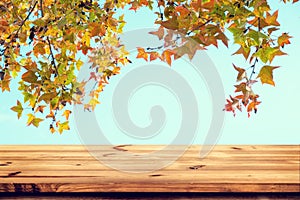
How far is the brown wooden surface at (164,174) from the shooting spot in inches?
80.4

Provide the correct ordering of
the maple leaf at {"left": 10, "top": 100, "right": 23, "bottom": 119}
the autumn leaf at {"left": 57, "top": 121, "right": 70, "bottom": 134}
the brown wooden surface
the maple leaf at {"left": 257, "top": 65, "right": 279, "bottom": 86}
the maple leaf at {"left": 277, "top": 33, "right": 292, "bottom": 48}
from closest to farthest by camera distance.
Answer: the brown wooden surface → the maple leaf at {"left": 257, "top": 65, "right": 279, "bottom": 86} → the maple leaf at {"left": 277, "top": 33, "right": 292, "bottom": 48} → the maple leaf at {"left": 10, "top": 100, "right": 23, "bottom": 119} → the autumn leaf at {"left": 57, "top": 121, "right": 70, "bottom": 134}

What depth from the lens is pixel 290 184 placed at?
204 cm

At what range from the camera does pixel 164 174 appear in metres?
2.28

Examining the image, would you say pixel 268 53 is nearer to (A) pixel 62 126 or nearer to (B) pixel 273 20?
Result: (B) pixel 273 20

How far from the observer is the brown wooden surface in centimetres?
204

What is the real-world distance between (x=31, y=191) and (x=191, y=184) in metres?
0.82

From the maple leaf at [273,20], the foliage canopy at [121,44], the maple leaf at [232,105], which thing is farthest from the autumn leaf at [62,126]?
the maple leaf at [273,20]

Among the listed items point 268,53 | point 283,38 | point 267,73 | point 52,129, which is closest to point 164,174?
point 267,73

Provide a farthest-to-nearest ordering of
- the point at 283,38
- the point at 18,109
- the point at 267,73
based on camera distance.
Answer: the point at 18,109 < the point at 283,38 < the point at 267,73

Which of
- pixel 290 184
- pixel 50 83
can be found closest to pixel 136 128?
pixel 50 83

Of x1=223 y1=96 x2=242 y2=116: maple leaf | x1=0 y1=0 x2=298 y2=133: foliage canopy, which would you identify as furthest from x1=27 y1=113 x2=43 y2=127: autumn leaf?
x1=223 y1=96 x2=242 y2=116: maple leaf

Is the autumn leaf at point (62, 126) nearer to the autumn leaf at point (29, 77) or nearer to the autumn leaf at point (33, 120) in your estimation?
the autumn leaf at point (33, 120)

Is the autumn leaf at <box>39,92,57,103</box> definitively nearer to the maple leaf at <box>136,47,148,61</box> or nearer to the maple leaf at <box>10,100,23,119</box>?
the maple leaf at <box>10,100,23,119</box>

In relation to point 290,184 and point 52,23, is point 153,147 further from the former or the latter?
point 290,184
